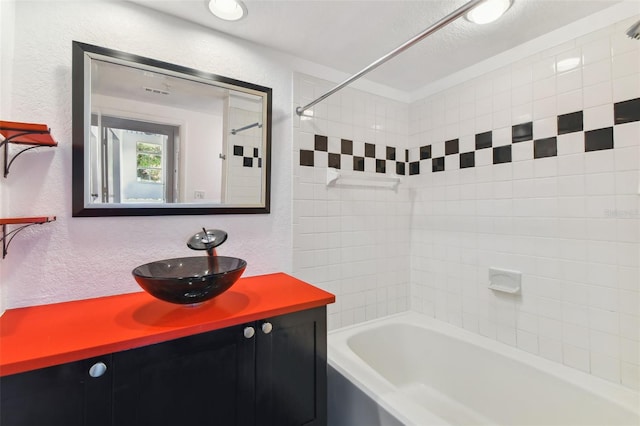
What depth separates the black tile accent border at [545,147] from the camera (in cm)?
153

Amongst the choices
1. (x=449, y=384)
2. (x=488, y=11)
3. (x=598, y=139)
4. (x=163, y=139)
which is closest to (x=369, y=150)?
(x=488, y=11)

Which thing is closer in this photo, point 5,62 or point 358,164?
point 5,62

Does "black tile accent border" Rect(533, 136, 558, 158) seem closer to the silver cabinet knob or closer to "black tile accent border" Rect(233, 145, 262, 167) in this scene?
"black tile accent border" Rect(233, 145, 262, 167)

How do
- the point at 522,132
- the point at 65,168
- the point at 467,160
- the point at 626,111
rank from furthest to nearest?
the point at 467,160
the point at 522,132
the point at 626,111
the point at 65,168

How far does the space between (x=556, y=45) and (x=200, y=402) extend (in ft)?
7.70

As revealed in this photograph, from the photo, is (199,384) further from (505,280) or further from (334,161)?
(505,280)

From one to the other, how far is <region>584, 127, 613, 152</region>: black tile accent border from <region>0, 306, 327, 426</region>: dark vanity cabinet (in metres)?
1.54

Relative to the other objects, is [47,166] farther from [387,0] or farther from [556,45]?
[556,45]

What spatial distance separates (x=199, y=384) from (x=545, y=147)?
6.56 ft

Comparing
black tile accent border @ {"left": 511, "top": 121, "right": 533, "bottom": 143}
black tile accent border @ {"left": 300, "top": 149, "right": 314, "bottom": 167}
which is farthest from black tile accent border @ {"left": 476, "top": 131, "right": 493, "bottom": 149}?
black tile accent border @ {"left": 300, "top": 149, "right": 314, "bottom": 167}

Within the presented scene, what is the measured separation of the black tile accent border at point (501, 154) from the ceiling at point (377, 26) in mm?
589

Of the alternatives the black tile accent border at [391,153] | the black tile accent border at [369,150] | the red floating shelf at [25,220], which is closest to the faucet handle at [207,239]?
the red floating shelf at [25,220]

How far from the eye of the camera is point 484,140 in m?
1.85

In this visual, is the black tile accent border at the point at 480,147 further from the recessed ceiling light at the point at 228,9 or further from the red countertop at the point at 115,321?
the red countertop at the point at 115,321
